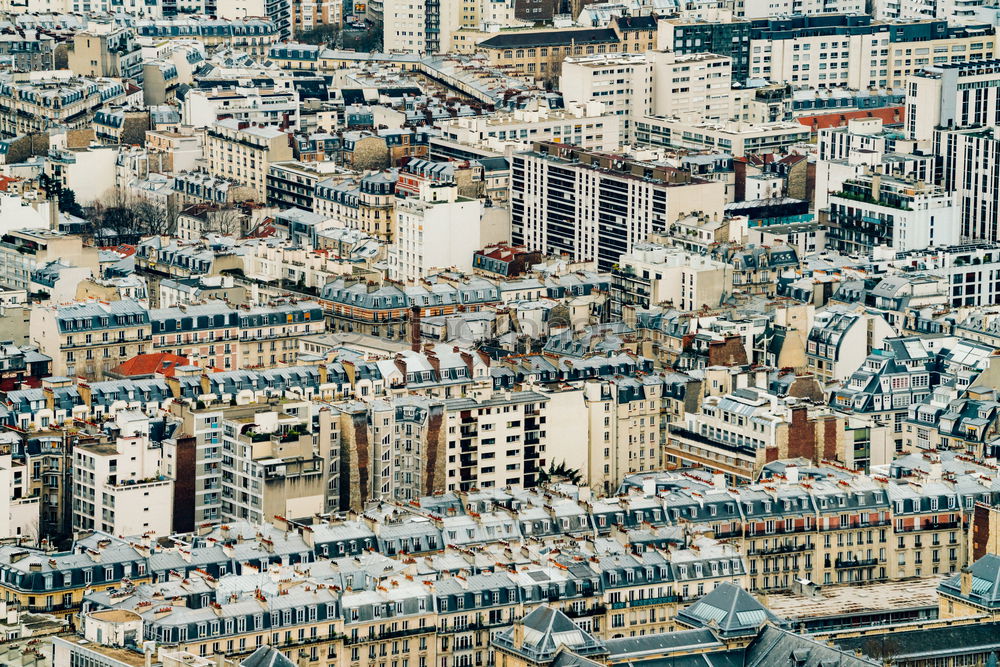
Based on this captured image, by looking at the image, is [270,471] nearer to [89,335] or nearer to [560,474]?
[560,474]

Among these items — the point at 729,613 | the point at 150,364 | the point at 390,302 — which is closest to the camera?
the point at 729,613

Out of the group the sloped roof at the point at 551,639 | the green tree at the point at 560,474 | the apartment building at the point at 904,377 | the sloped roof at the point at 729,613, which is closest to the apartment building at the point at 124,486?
the green tree at the point at 560,474

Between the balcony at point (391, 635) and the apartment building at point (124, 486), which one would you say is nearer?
the balcony at point (391, 635)

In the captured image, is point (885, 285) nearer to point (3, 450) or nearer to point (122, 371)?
point (122, 371)

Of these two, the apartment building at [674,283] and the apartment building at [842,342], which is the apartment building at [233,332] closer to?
the apartment building at [674,283]

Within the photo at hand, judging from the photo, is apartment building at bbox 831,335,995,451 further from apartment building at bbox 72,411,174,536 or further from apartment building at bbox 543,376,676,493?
apartment building at bbox 72,411,174,536

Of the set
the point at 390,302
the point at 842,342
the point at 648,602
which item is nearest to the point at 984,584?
the point at 648,602

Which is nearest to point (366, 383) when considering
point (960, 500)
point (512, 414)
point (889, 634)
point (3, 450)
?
point (512, 414)
